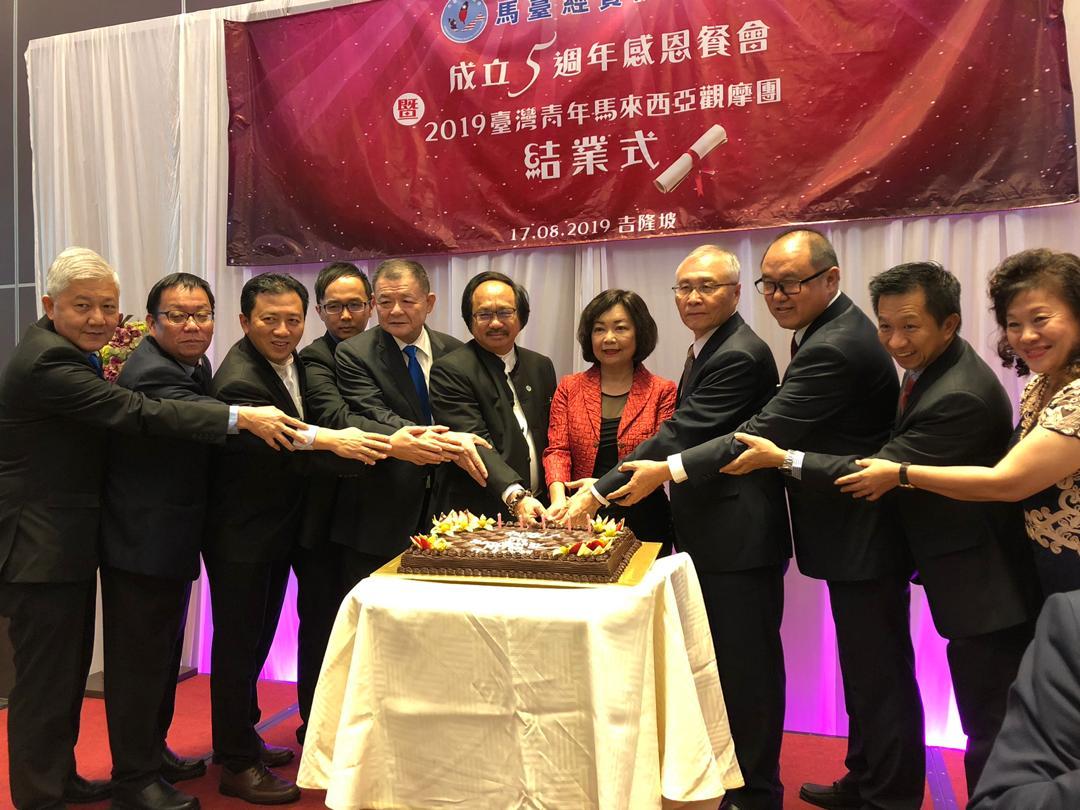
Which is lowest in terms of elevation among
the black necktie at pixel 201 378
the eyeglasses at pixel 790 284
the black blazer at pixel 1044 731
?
the black blazer at pixel 1044 731

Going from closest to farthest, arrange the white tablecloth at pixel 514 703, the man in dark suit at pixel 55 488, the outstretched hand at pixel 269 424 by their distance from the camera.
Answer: the white tablecloth at pixel 514 703 < the man in dark suit at pixel 55 488 < the outstretched hand at pixel 269 424

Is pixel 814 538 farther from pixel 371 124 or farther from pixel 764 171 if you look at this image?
pixel 371 124

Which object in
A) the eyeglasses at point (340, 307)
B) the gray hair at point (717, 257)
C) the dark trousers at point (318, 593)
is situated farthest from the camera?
the eyeglasses at point (340, 307)

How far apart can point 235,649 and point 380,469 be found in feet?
2.45

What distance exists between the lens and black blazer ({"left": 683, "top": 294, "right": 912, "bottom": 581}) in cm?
254

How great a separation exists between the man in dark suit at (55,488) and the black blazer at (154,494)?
8 cm

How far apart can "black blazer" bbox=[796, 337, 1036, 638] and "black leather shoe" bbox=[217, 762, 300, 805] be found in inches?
77.3

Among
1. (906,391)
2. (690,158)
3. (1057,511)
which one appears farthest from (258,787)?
(690,158)

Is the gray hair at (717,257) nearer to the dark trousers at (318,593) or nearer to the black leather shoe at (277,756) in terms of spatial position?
the dark trousers at (318,593)

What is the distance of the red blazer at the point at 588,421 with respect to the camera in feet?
9.62

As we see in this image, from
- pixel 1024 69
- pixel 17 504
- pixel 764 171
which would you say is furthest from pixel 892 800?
pixel 17 504

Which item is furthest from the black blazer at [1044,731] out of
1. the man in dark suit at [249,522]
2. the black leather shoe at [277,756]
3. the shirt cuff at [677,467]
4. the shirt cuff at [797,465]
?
the black leather shoe at [277,756]

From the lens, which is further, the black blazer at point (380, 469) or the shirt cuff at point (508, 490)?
the black blazer at point (380, 469)

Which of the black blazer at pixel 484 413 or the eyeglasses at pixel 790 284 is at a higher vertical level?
the eyeglasses at pixel 790 284
